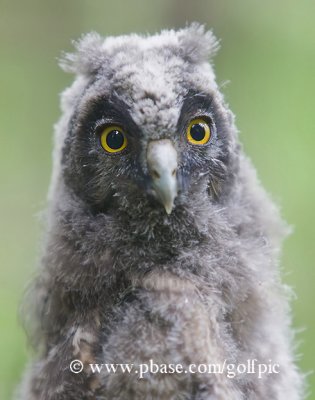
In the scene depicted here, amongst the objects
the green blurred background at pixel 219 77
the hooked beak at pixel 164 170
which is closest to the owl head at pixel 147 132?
the hooked beak at pixel 164 170

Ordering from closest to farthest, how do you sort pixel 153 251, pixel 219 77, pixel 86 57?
pixel 153 251 < pixel 86 57 < pixel 219 77

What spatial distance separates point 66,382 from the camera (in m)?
1.46

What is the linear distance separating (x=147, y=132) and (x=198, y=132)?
5.4 inches

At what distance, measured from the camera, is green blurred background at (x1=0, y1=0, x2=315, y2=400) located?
3.30 m

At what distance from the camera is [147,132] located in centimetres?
146

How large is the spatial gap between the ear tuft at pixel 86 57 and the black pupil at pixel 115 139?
199mm

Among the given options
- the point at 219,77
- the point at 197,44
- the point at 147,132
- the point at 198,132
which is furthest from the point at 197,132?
the point at 219,77

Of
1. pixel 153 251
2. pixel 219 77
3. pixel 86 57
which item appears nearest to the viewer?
pixel 153 251

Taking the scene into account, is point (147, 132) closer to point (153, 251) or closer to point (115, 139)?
point (115, 139)

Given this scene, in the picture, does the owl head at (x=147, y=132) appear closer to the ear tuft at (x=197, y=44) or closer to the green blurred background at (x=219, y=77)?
the ear tuft at (x=197, y=44)

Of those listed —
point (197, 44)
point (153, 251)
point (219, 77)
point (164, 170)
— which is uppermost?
point (219, 77)

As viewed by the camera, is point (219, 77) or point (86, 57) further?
point (219, 77)

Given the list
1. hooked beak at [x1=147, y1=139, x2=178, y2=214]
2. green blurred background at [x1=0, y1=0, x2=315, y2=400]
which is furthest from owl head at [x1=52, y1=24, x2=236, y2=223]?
green blurred background at [x1=0, y1=0, x2=315, y2=400]

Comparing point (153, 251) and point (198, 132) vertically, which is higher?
point (198, 132)
